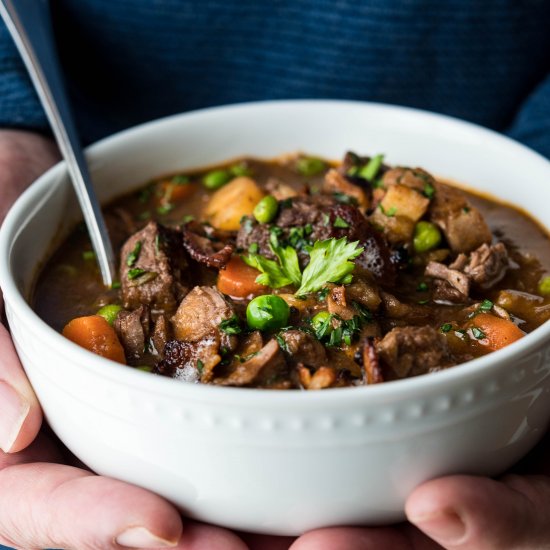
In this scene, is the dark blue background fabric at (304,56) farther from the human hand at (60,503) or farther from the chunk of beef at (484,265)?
the human hand at (60,503)

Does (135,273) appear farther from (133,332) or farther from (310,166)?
(310,166)

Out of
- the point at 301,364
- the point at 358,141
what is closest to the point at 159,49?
the point at 358,141

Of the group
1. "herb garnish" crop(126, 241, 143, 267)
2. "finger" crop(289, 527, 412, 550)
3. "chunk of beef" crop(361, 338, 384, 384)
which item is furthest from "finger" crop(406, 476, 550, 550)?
"herb garnish" crop(126, 241, 143, 267)

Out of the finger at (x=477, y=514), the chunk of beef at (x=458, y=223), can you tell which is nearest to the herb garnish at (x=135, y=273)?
the chunk of beef at (x=458, y=223)

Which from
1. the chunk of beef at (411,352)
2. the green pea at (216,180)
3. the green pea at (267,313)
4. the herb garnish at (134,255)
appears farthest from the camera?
the green pea at (216,180)

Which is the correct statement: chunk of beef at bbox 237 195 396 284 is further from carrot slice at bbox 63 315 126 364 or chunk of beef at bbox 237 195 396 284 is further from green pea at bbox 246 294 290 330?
carrot slice at bbox 63 315 126 364
